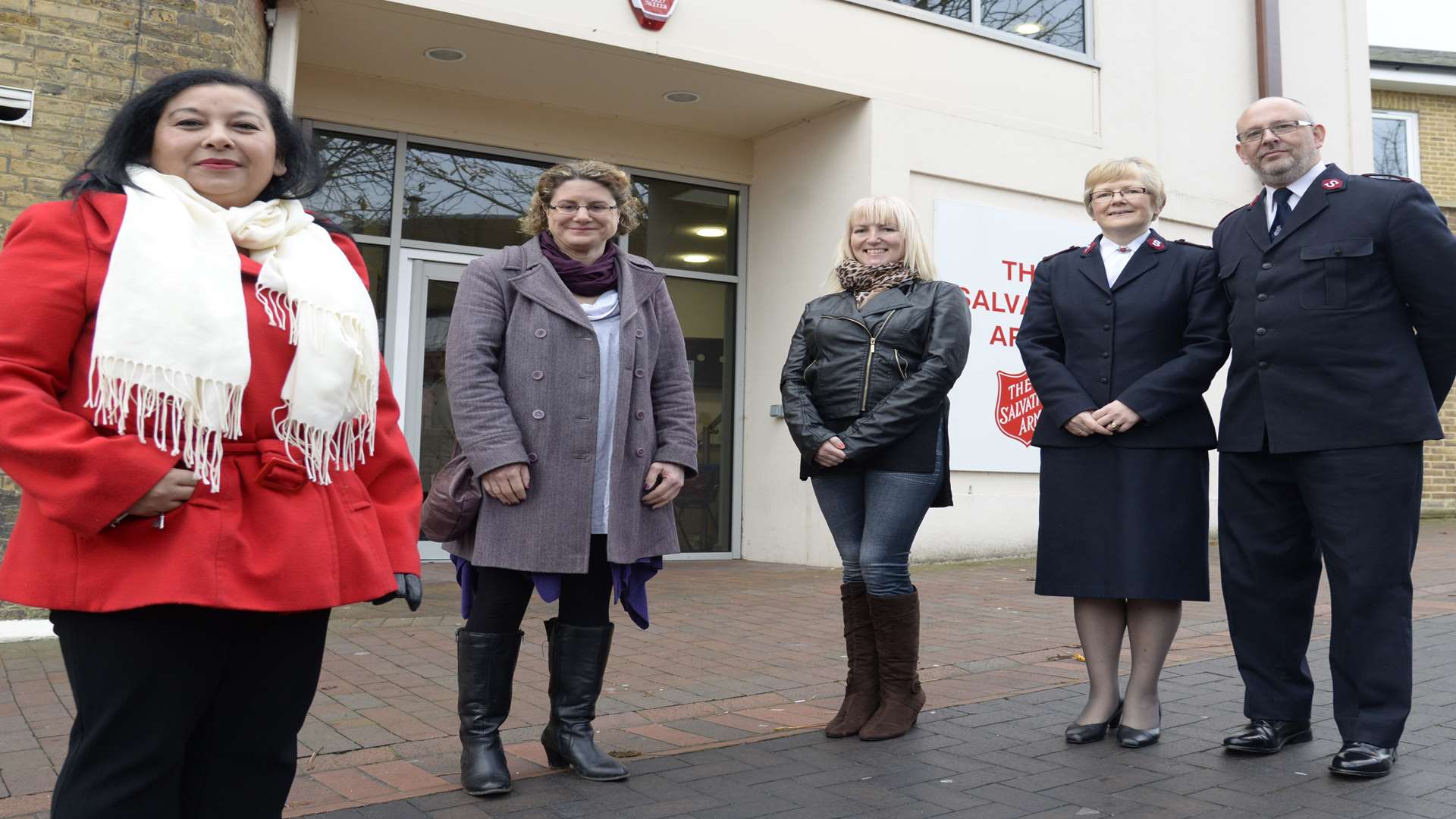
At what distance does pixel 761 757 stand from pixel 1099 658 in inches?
51.2

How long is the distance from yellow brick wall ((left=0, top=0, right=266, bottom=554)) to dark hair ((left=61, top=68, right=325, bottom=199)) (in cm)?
412

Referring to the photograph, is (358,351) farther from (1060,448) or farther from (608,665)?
(608,665)

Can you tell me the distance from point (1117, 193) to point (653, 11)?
521 cm

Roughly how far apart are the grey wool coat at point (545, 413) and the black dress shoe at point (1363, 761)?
2.19 meters

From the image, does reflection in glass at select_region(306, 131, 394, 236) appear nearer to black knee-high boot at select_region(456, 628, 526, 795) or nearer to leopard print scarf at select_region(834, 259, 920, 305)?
leopard print scarf at select_region(834, 259, 920, 305)

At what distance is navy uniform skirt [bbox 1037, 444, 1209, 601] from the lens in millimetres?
3969

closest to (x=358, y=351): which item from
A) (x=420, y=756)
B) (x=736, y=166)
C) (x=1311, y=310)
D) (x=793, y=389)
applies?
(x=420, y=756)

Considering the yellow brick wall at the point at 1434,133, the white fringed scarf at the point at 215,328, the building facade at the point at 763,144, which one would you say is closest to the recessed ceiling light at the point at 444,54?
the building facade at the point at 763,144

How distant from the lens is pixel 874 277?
4.27m

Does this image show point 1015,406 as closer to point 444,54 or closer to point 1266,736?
point 444,54

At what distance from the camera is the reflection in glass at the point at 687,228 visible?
10.3 metres

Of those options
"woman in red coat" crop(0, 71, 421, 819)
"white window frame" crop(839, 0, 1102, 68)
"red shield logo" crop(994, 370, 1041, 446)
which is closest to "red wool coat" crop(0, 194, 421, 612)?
"woman in red coat" crop(0, 71, 421, 819)

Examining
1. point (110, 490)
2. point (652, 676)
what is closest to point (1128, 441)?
point (652, 676)

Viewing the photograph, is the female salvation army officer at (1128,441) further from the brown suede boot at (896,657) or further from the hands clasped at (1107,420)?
the brown suede boot at (896,657)
